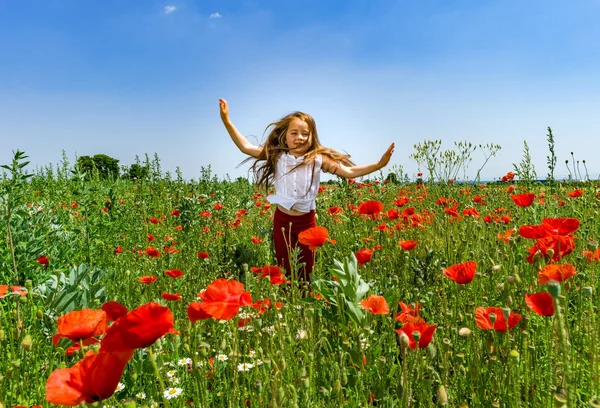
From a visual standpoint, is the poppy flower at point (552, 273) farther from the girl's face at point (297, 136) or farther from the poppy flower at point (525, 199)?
the girl's face at point (297, 136)

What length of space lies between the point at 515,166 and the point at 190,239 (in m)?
3.88

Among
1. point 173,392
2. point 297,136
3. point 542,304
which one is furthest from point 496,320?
point 297,136

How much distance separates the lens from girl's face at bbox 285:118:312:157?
166 inches

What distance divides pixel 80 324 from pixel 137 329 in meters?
0.37

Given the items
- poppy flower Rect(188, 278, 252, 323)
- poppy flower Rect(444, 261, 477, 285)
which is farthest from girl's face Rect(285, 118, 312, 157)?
poppy flower Rect(188, 278, 252, 323)

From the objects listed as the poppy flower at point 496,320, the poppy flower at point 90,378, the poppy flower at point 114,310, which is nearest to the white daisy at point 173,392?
the poppy flower at point 114,310

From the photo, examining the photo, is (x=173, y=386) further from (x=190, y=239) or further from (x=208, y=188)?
(x=208, y=188)

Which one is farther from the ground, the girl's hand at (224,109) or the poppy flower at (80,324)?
the girl's hand at (224,109)

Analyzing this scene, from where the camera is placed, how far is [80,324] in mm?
1219

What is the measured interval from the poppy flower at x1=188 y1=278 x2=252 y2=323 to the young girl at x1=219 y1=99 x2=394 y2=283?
2335 mm

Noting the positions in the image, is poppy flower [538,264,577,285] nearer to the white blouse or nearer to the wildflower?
the wildflower

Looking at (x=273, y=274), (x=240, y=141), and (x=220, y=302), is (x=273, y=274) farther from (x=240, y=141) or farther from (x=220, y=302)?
(x=240, y=141)

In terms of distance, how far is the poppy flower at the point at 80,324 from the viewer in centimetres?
120

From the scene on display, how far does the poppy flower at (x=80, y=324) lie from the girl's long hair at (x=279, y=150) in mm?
3067
